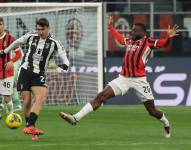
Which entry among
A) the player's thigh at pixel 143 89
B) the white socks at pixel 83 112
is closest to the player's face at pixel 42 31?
the white socks at pixel 83 112

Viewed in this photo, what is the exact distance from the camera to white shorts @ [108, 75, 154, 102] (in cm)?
1398

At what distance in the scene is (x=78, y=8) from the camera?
→ 22.1 m

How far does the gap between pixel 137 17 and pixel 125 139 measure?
11.1 metres

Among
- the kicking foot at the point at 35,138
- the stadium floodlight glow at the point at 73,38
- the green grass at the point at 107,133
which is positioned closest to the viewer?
the green grass at the point at 107,133

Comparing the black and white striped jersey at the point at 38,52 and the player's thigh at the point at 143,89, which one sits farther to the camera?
the player's thigh at the point at 143,89

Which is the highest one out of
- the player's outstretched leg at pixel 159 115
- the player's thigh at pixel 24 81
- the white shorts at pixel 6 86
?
the player's thigh at pixel 24 81

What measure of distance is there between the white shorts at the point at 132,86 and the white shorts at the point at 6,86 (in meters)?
4.51

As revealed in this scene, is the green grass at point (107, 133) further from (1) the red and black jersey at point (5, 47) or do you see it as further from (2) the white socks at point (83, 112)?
(1) the red and black jersey at point (5, 47)

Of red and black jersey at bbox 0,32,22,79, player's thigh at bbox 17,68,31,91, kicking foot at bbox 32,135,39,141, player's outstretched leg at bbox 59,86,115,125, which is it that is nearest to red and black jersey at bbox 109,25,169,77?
player's outstretched leg at bbox 59,86,115,125

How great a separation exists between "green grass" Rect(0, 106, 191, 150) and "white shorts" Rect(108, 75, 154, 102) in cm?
70

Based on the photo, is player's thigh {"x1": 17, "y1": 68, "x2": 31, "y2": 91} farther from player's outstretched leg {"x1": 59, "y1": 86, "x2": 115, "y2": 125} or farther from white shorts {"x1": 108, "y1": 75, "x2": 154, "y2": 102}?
white shorts {"x1": 108, "y1": 75, "x2": 154, "y2": 102}

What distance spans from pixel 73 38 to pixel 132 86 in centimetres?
822

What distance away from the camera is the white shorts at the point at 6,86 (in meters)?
18.0

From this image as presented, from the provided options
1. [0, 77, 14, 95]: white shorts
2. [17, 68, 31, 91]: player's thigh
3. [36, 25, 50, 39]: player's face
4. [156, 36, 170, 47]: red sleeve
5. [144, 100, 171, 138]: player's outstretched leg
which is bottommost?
[144, 100, 171, 138]: player's outstretched leg
